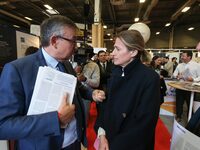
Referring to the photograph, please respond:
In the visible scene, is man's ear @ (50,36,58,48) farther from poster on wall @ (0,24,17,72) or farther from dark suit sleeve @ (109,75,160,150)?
poster on wall @ (0,24,17,72)

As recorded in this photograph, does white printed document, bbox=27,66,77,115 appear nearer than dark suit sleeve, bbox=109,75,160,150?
Yes

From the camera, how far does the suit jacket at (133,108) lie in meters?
1.11

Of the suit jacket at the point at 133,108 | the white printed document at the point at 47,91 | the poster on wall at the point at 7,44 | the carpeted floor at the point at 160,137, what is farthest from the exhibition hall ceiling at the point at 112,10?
the white printed document at the point at 47,91

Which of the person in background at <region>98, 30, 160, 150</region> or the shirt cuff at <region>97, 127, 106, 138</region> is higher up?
the person in background at <region>98, 30, 160, 150</region>

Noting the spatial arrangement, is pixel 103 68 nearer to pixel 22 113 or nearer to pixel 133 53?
pixel 133 53

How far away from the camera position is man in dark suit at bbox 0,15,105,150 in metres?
0.78

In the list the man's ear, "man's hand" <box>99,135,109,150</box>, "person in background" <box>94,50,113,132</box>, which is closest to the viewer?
the man's ear

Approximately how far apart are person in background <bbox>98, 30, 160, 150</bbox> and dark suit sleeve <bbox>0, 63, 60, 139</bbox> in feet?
1.61

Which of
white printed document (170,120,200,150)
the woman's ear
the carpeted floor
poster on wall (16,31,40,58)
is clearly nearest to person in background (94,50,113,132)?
the carpeted floor

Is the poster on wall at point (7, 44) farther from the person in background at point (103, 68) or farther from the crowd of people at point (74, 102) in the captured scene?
the person in background at point (103, 68)

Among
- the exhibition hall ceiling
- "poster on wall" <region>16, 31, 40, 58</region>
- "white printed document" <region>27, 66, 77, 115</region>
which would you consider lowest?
"white printed document" <region>27, 66, 77, 115</region>

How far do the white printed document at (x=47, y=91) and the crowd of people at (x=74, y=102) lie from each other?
35 mm

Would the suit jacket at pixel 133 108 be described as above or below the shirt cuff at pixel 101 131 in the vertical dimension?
above

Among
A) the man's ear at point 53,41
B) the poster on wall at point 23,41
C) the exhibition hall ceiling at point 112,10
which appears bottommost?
the man's ear at point 53,41
